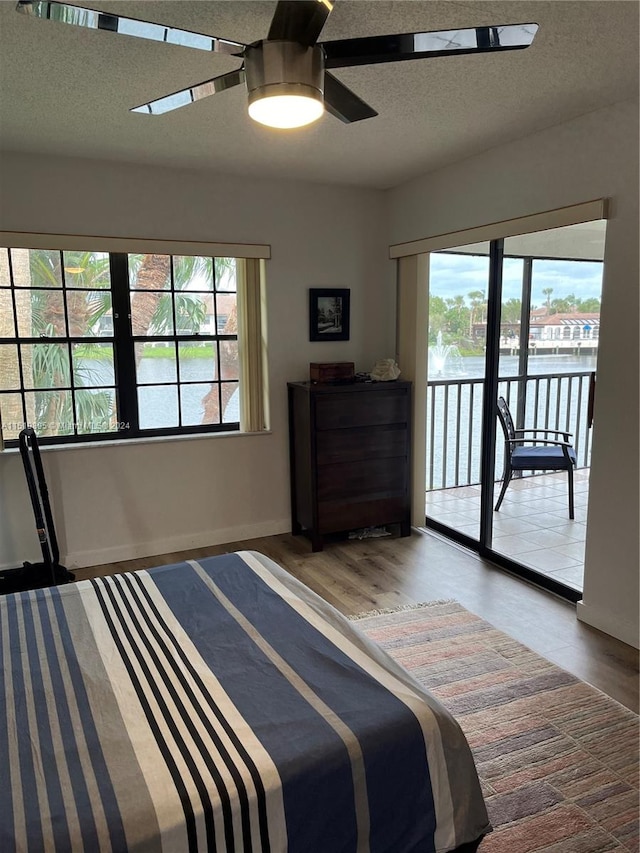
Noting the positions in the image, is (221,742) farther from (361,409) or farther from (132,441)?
(361,409)

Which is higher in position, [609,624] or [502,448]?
[502,448]

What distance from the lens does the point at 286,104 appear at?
1.71 meters

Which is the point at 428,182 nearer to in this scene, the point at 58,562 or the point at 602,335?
the point at 602,335

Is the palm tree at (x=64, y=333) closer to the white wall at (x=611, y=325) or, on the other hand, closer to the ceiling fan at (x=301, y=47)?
the ceiling fan at (x=301, y=47)

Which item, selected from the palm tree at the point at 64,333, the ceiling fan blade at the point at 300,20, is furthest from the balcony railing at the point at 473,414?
the ceiling fan blade at the point at 300,20

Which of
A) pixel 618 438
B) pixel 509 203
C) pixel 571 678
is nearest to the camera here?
pixel 571 678

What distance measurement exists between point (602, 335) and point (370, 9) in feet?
5.75

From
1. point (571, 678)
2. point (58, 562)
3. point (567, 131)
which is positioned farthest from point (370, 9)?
point (58, 562)

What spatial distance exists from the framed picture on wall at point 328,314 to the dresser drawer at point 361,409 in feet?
1.89

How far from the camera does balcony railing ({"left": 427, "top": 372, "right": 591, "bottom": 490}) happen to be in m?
5.37

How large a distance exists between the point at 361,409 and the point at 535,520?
1.58 meters

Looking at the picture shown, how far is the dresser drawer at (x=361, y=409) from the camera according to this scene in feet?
13.2

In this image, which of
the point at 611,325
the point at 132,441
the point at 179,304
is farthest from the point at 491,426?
the point at 132,441

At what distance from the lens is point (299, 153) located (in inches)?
137
